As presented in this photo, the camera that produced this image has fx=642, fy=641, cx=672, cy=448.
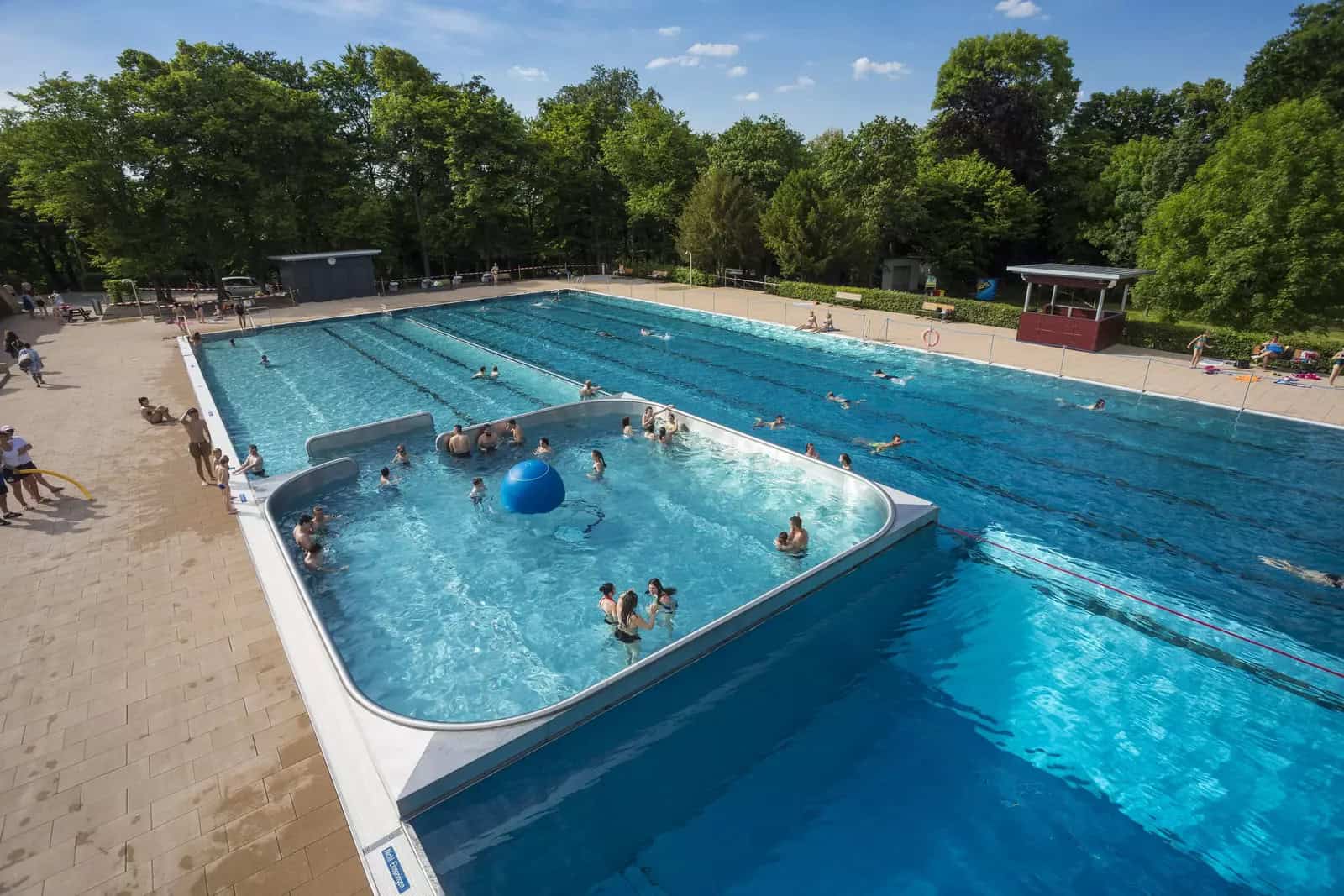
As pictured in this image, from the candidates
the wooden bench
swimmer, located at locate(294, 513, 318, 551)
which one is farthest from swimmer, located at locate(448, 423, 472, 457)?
the wooden bench

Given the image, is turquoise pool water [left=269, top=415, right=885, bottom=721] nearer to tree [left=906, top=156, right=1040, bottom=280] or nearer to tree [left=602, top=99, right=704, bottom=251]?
tree [left=906, top=156, right=1040, bottom=280]

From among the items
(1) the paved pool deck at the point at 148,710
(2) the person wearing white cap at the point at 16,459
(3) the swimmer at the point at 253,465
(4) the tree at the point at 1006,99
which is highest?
(4) the tree at the point at 1006,99

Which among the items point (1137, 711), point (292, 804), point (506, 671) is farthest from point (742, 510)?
point (292, 804)

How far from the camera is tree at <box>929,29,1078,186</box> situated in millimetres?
40094

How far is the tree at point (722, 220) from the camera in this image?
36.5 m

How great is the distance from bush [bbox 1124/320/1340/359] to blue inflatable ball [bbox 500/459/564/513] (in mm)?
22295

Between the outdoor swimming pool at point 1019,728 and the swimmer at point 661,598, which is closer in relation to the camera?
the outdoor swimming pool at point 1019,728

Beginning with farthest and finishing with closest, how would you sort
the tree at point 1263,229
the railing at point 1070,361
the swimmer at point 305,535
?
the tree at point 1263,229 → the railing at point 1070,361 → the swimmer at point 305,535

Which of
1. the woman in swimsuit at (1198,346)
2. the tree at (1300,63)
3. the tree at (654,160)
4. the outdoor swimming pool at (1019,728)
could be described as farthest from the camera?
the tree at (654,160)

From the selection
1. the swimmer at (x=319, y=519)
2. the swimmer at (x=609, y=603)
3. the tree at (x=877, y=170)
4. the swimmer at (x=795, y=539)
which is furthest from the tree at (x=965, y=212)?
the swimmer at (x=319, y=519)

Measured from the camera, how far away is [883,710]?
7.93 meters

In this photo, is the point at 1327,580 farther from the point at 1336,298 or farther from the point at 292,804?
the point at 1336,298

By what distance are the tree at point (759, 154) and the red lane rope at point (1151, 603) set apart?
31.7 metres

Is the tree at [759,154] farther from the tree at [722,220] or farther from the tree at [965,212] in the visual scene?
the tree at [965,212]
